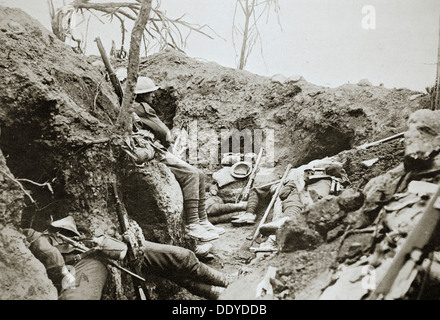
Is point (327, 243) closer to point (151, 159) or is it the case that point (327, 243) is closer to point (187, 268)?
point (187, 268)

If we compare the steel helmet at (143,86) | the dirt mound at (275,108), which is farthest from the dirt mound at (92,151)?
the steel helmet at (143,86)

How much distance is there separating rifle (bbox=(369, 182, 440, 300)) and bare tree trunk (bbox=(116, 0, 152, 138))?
260cm

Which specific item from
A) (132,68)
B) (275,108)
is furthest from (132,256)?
(275,108)

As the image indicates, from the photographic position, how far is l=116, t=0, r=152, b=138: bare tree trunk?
3703 mm

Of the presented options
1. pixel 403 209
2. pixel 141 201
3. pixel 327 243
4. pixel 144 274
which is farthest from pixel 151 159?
pixel 403 209

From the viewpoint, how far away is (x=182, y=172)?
4801 mm

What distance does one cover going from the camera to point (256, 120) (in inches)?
280

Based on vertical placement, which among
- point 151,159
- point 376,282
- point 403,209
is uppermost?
point 151,159

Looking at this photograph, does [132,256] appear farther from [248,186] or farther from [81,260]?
[248,186]

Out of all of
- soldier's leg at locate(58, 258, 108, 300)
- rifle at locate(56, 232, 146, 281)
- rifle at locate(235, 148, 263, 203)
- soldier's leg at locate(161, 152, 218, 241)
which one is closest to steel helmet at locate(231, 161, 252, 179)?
rifle at locate(235, 148, 263, 203)

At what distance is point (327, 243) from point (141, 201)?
2032 mm

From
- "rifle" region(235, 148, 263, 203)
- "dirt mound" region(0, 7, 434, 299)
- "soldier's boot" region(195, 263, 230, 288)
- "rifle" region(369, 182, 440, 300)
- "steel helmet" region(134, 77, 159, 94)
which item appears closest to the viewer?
"rifle" region(369, 182, 440, 300)

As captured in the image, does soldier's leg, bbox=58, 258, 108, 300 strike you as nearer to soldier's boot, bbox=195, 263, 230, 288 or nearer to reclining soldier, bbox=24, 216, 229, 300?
reclining soldier, bbox=24, 216, 229, 300
